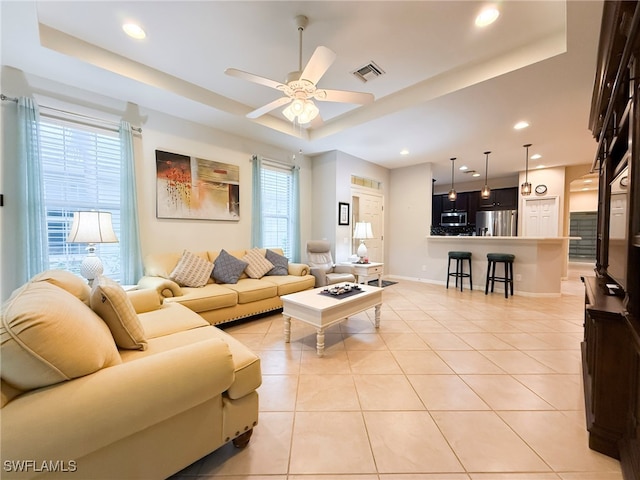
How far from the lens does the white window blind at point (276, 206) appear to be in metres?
4.62

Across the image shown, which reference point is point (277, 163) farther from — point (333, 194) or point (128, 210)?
point (128, 210)

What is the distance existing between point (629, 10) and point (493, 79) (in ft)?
4.83

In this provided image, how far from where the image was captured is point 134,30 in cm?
224

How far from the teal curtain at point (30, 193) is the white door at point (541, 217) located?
8.73 meters

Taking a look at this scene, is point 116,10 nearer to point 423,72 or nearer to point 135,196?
point 135,196

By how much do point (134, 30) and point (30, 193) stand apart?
1.85 m

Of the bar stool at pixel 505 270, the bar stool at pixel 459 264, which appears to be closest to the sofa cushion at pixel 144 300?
the bar stool at pixel 459 264

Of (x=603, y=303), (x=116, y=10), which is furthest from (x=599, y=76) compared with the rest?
(x=116, y=10)

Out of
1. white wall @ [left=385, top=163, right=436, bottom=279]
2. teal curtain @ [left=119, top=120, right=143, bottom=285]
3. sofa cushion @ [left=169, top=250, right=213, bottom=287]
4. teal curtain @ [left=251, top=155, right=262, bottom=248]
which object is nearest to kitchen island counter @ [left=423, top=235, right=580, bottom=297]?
white wall @ [left=385, top=163, right=436, bottom=279]

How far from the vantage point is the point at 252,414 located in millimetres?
1366

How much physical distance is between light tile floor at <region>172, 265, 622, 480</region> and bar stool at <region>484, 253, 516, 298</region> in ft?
5.31

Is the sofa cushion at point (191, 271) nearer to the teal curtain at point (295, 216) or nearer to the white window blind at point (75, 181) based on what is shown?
the white window blind at point (75, 181)

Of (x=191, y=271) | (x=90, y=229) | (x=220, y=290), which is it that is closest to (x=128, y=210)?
(x=90, y=229)

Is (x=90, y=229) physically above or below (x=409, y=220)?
below
